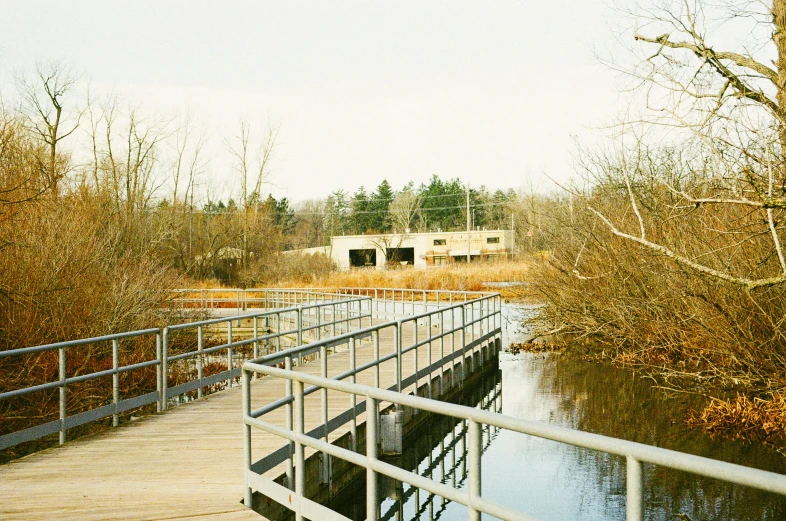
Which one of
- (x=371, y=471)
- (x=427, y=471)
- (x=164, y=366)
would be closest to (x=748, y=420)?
(x=427, y=471)

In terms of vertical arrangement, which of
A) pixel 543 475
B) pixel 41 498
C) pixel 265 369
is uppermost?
pixel 265 369

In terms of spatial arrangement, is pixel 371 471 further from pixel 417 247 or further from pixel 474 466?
pixel 417 247

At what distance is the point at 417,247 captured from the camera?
80.8 m

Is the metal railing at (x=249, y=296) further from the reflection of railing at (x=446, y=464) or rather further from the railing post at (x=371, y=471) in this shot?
the railing post at (x=371, y=471)

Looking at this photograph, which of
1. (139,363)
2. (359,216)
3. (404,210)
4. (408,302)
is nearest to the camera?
(139,363)

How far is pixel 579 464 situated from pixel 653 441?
1.58m

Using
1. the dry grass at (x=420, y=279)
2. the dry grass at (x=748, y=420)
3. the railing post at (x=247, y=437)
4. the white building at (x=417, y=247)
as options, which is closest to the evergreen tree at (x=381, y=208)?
the white building at (x=417, y=247)

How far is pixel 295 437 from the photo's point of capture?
563 centimetres

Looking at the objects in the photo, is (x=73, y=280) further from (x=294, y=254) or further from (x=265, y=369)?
(x=294, y=254)

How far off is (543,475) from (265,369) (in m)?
5.87

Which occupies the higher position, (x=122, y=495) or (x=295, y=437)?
(x=295, y=437)

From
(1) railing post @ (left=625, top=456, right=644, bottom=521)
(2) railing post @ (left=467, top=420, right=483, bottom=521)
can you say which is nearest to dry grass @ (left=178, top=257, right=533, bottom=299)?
(2) railing post @ (left=467, top=420, right=483, bottom=521)

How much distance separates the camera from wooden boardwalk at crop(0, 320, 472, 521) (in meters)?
5.99

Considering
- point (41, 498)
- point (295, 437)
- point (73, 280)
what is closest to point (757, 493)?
point (295, 437)
